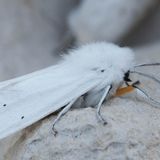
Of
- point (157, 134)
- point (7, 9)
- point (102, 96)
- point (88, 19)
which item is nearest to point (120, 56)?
point (102, 96)

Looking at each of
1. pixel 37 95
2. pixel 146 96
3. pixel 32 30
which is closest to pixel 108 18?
pixel 32 30

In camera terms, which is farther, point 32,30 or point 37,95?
point 32,30

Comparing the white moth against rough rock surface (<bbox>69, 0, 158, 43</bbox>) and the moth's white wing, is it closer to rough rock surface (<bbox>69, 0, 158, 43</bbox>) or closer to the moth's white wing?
the moth's white wing

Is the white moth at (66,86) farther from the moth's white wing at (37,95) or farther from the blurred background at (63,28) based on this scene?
the blurred background at (63,28)

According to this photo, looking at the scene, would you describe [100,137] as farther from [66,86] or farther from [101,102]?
[66,86]

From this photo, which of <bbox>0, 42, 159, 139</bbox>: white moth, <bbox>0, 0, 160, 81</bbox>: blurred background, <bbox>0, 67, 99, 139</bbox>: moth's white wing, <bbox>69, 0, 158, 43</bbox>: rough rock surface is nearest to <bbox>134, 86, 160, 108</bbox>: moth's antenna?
<bbox>0, 42, 159, 139</bbox>: white moth

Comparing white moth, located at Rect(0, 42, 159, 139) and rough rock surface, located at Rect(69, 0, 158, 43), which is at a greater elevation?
rough rock surface, located at Rect(69, 0, 158, 43)

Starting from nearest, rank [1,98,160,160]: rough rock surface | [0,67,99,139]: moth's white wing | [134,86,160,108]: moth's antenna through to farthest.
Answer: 1. [1,98,160,160]: rough rock surface
2. [0,67,99,139]: moth's white wing
3. [134,86,160,108]: moth's antenna

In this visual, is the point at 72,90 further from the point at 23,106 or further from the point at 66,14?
the point at 66,14
